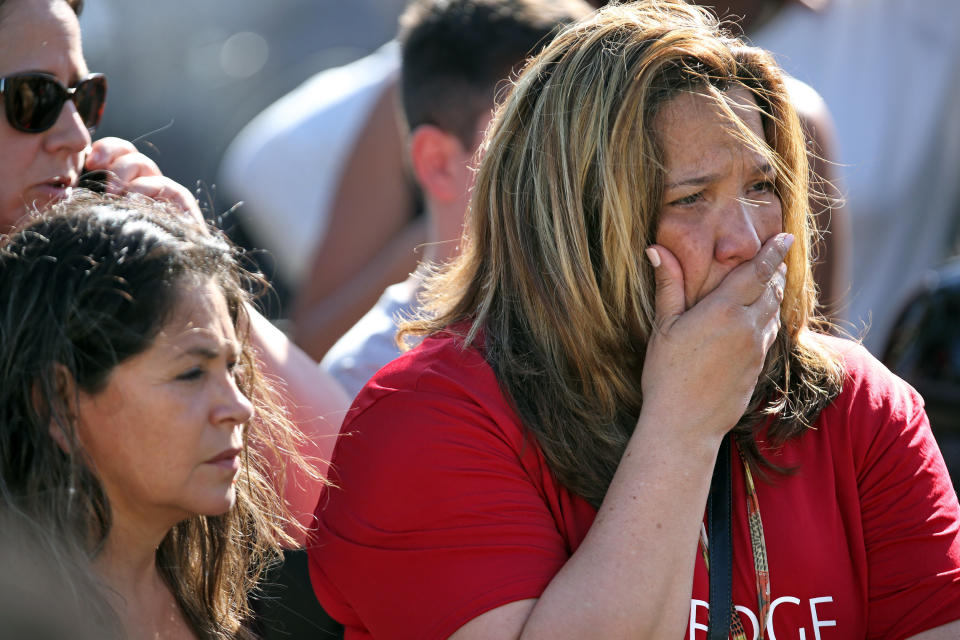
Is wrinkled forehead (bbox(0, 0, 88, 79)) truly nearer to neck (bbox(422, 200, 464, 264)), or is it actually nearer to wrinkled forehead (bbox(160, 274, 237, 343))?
wrinkled forehead (bbox(160, 274, 237, 343))

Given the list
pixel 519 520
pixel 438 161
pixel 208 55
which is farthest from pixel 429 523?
pixel 208 55

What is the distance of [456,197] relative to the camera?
3.19m

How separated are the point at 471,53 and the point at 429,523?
6.14 ft

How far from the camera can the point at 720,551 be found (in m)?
1.86

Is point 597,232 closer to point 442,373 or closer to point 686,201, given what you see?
point 686,201

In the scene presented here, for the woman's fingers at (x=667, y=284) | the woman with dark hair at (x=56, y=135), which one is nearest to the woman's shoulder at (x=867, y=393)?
the woman's fingers at (x=667, y=284)

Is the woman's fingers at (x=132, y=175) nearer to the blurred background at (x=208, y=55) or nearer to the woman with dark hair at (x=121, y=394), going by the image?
the woman with dark hair at (x=121, y=394)

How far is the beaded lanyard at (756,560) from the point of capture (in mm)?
1837

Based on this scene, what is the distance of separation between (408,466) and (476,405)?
154 mm

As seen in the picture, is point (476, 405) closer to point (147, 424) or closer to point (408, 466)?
point (408, 466)

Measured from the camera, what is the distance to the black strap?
181 centimetres

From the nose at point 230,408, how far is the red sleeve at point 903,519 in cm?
105

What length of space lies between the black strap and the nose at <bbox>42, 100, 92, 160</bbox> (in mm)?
1289

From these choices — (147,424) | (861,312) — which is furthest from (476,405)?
(861,312)
